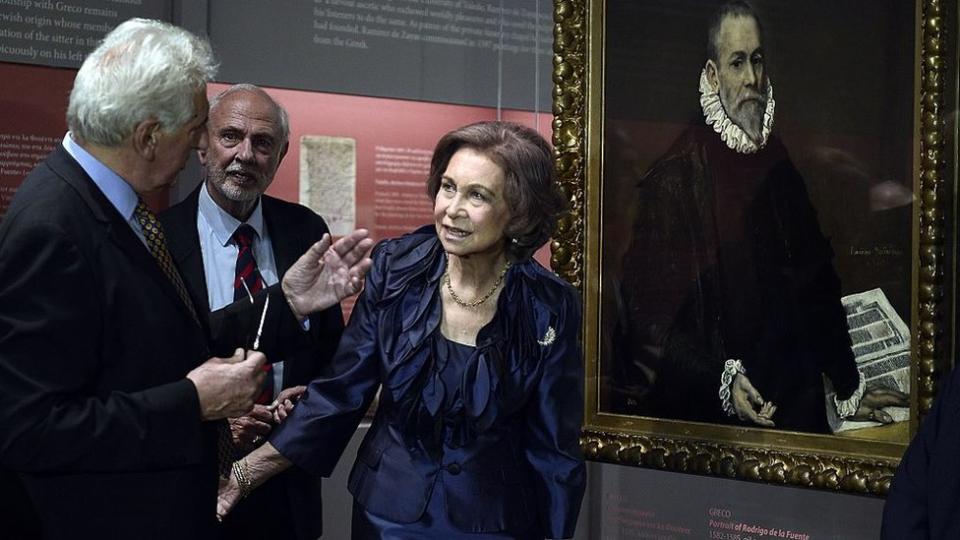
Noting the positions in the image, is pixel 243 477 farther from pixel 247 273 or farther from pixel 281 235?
pixel 281 235

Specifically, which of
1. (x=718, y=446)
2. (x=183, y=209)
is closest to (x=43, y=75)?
(x=183, y=209)

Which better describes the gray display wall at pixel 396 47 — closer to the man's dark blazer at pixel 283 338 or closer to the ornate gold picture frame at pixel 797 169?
the ornate gold picture frame at pixel 797 169

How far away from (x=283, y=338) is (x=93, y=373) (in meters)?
0.85

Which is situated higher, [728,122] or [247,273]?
[728,122]

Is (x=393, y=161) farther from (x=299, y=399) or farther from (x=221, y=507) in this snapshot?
(x=221, y=507)

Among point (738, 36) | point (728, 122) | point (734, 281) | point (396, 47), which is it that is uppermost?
point (396, 47)

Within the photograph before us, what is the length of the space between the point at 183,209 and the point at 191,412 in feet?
4.02

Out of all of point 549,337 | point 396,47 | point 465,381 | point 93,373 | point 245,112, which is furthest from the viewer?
point 396,47

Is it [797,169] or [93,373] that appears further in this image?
[797,169]

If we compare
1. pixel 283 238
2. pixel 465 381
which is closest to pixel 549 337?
pixel 465 381

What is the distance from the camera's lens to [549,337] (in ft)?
10.5

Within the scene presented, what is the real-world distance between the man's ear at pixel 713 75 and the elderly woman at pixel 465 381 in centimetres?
83

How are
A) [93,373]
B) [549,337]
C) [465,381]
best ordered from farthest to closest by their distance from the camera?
[549,337], [465,381], [93,373]

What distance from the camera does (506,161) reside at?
3.20 m
